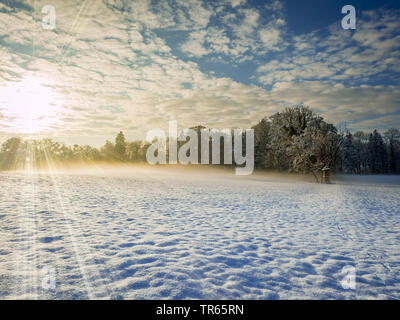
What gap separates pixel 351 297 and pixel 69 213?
31.6ft

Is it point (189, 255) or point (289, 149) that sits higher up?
point (289, 149)

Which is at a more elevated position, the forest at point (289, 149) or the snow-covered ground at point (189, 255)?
the forest at point (289, 149)

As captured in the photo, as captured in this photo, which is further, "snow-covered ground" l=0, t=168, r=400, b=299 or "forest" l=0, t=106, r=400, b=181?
"forest" l=0, t=106, r=400, b=181

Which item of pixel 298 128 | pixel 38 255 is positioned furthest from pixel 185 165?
pixel 38 255

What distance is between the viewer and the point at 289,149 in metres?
32.7

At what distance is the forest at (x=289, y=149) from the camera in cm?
3127

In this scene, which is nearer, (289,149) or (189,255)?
(189,255)

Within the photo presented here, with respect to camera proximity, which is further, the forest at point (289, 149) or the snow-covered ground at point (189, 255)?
the forest at point (289, 149)

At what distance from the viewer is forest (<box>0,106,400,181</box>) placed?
31.3 metres

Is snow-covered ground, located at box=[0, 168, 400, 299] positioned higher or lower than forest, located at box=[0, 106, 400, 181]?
lower

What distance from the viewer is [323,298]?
3.56m

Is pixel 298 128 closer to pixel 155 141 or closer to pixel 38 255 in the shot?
pixel 38 255
